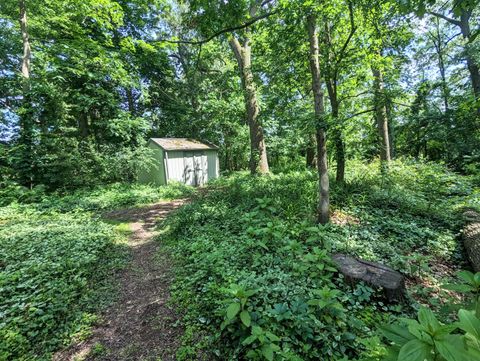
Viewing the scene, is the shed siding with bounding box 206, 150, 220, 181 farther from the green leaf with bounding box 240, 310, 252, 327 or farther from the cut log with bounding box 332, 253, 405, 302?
the green leaf with bounding box 240, 310, 252, 327

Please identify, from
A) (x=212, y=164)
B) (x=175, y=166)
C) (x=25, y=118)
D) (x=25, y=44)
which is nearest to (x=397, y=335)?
(x=175, y=166)

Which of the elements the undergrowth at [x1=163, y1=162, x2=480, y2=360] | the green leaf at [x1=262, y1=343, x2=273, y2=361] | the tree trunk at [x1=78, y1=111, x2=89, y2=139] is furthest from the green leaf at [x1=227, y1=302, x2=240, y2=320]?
the tree trunk at [x1=78, y1=111, x2=89, y2=139]

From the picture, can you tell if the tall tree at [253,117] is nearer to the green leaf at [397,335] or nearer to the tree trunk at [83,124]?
the green leaf at [397,335]

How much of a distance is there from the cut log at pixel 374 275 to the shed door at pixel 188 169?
11382 millimetres

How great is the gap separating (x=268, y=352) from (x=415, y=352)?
4.24 feet

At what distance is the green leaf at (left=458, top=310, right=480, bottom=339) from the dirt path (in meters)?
2.35

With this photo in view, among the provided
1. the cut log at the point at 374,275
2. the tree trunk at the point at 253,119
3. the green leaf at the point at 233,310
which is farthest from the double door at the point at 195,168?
the green leaf at the point at 233,310

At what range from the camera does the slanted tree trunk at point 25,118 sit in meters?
9.78

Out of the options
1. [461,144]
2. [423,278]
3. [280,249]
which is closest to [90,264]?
[280,249]

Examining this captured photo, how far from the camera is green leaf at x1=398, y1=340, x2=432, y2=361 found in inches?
36.0

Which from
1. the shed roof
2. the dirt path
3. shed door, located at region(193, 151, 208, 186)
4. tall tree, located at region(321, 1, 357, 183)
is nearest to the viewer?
the dirt path

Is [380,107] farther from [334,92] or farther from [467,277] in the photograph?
[467,277]

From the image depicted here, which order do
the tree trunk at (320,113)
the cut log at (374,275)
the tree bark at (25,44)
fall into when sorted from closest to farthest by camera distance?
the cut log at (374,275)
the tree trunk at (320,113)
the tree bark at (25,44)

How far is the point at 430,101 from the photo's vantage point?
553 cm
